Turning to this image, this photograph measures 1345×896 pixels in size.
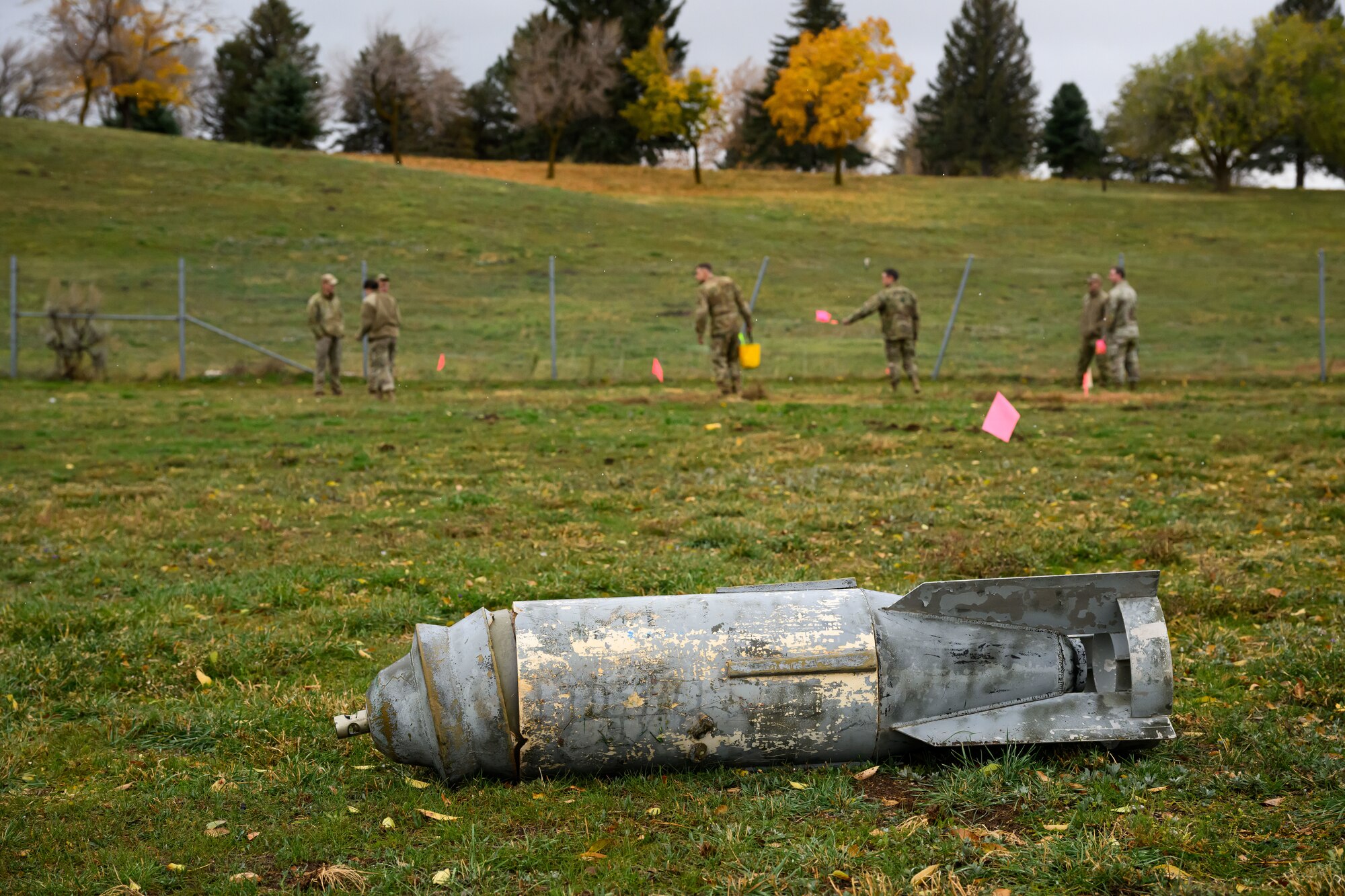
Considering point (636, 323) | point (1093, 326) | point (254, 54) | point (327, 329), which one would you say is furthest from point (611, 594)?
point (254, 54)

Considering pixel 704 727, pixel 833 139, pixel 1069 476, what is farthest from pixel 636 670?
pixel 833 139

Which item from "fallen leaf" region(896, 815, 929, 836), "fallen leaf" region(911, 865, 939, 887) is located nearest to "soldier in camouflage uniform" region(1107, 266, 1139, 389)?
"fallen leaf" region(896, 815, 929, 836)

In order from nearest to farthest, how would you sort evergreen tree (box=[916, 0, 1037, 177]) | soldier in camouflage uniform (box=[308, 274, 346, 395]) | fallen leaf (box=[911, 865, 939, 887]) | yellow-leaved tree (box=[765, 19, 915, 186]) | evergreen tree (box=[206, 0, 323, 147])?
fallen leaf (box=[911, 865, 939, 887]) → soldier in camouflage uniform (box=[308, 274, 346, 395]) → yellow-leaved tree (box=[765, 19, 915, 186]) → evergreen tree (box=[206, 0, 323, 147]) → evergreen tree (box=[916, 0, 1037, 177])

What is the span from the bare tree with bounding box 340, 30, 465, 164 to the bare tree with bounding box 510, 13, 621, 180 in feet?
11.9

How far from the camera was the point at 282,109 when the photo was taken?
56.1 m

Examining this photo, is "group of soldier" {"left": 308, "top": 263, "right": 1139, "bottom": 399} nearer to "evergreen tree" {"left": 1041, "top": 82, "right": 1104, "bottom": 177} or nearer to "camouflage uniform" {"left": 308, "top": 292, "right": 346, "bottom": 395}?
"camouflage uniform" {"left": 308, "top": 292, "right": 346, "bottom": 395}

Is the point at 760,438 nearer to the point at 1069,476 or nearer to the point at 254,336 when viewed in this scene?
the point at 1069,476

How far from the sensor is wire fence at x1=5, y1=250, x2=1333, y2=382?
1895 centimetres

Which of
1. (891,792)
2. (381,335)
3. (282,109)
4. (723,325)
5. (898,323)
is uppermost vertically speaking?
(282,109)

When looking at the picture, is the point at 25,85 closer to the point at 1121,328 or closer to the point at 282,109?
the point at 282,109

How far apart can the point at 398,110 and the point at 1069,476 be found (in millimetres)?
54403

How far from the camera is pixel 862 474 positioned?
8.64m

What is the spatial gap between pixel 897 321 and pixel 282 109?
4853cm

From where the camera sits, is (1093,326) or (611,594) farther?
(1093,326)
